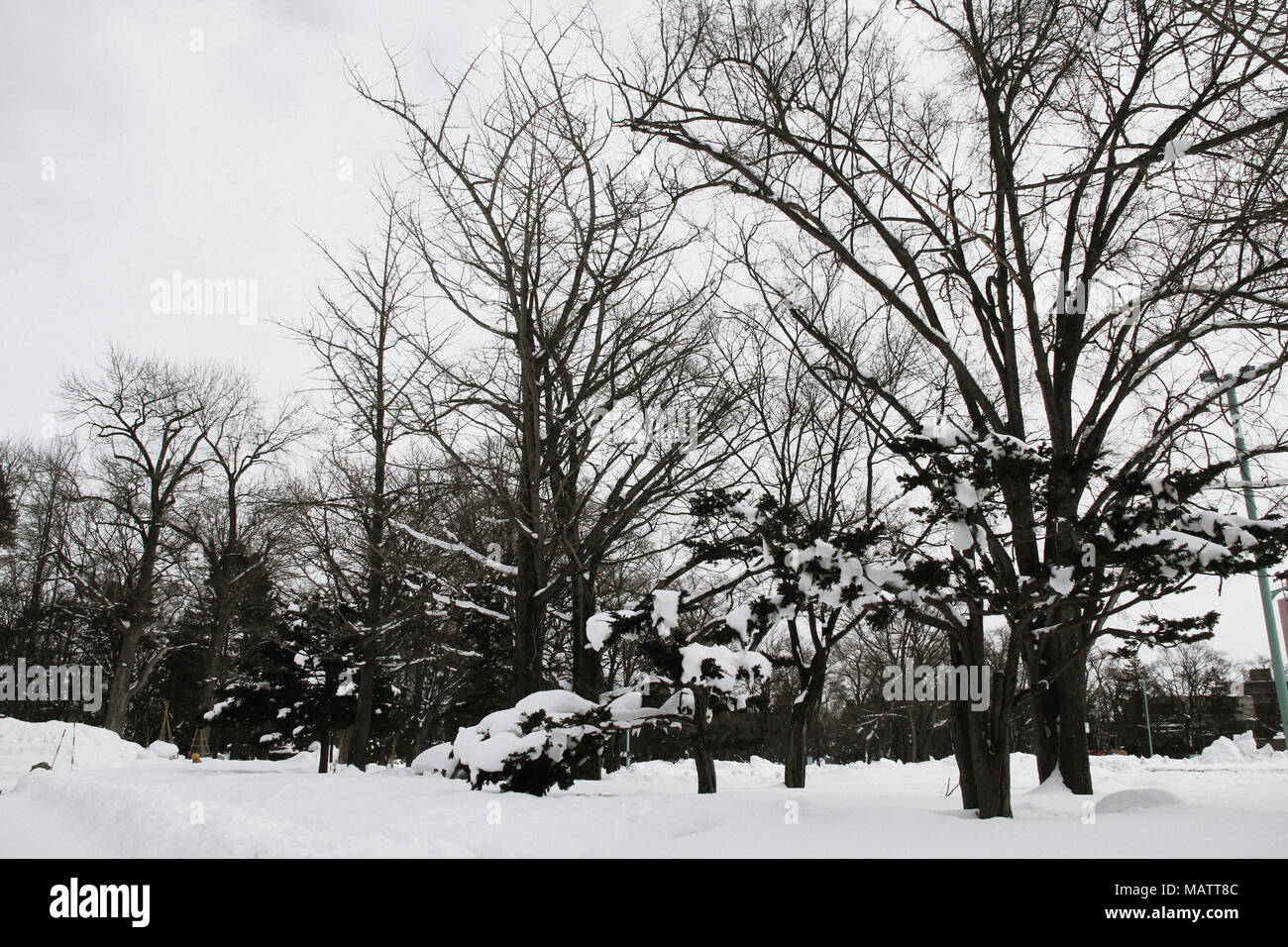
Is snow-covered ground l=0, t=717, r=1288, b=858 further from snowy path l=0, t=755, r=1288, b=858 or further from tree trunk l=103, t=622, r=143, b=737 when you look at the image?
tree trunk l=103, t=622, r=143, b=737

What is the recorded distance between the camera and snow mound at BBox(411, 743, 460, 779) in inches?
420

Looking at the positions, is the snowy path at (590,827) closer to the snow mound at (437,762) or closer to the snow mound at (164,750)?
the snow mound at (437,762)

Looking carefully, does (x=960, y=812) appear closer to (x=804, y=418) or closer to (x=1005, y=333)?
(x=1005, y=333)

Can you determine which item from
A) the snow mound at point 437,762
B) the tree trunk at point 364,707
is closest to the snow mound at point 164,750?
the tree trunk at point 364,707

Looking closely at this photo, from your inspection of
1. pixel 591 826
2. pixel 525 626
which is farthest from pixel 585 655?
pixel 591 826

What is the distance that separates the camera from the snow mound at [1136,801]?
595 cm

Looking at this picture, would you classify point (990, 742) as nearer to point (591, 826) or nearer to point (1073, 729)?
point (591, 826)

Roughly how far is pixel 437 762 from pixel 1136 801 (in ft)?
30.7

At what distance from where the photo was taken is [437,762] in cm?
1205

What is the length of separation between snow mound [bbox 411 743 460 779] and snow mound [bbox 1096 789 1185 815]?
24.8ft

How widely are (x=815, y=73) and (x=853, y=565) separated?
6.96m

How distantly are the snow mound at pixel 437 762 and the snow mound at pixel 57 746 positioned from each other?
1095 cm

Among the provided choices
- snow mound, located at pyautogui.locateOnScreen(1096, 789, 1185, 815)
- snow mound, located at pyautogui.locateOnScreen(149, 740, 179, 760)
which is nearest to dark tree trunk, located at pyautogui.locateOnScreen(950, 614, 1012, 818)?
snow mound, located at pyautogui.locateOnScreen(1096, 789, 1185, 815)
